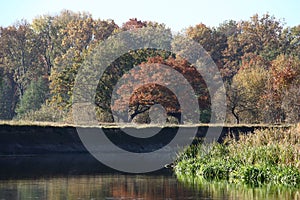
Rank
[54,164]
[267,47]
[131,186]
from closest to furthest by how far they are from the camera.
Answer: [131,186] → [54,164] → [267,47]

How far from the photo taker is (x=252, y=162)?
3133 cm

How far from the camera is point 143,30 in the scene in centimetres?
8206

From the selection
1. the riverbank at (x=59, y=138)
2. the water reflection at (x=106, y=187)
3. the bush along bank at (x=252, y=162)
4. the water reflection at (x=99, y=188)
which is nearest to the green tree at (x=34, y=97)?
the riverbank at (x=59, y=138)

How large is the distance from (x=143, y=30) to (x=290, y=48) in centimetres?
1952

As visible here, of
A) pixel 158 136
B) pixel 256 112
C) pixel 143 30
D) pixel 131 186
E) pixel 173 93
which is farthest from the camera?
pixel 143 30

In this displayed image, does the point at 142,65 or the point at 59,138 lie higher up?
the point at 142,65

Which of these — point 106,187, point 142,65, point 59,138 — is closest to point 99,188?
point 106,187

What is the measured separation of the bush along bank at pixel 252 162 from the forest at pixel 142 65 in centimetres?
3196

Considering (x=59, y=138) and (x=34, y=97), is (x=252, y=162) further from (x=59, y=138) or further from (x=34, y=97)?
(x=34, y=97)

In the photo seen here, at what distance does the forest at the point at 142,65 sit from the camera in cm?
6944

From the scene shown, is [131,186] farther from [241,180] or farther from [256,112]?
[256,112]

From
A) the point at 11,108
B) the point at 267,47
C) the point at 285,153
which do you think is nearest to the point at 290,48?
the point at 267,47

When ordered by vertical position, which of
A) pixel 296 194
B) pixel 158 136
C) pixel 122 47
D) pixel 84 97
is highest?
pixel 122 47

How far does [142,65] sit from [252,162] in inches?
1517
